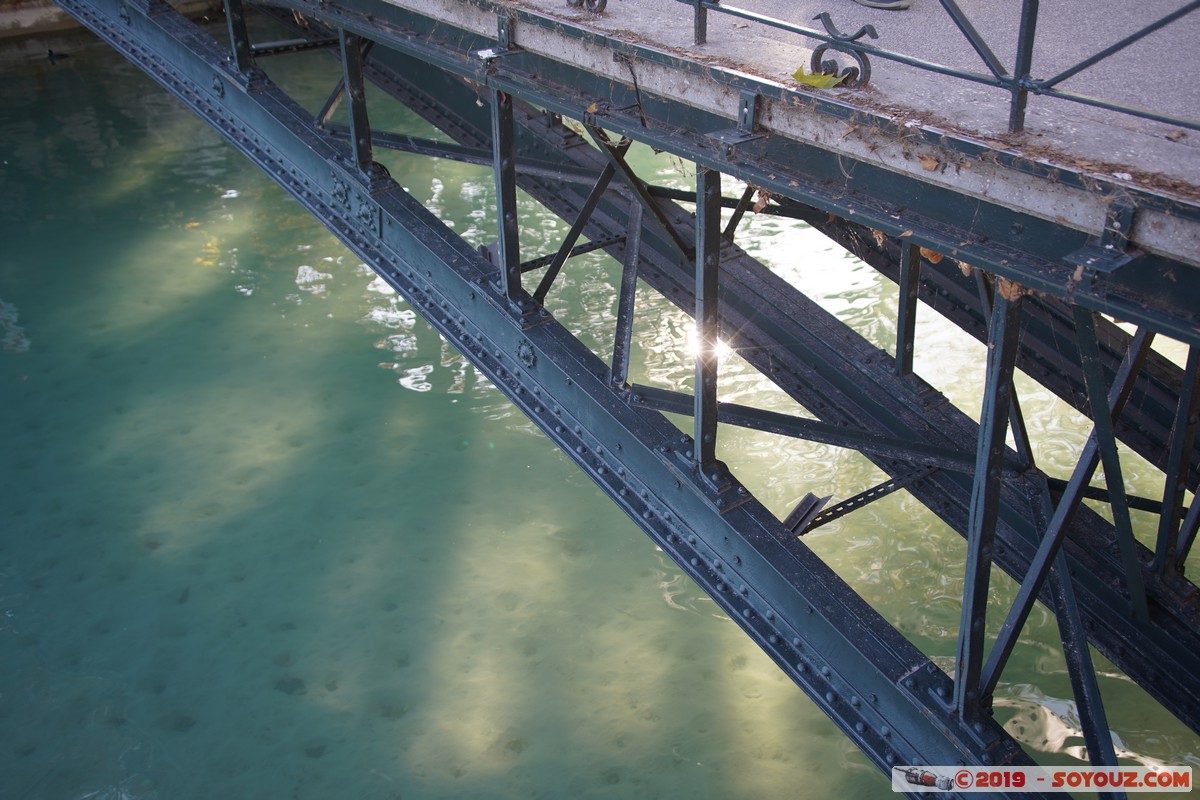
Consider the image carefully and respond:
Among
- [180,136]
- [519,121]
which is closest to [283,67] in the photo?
[180,136]

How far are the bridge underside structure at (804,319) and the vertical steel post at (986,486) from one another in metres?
0.01

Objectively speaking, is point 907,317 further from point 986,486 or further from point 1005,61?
point 986,486

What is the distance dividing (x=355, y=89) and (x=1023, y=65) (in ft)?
15.8

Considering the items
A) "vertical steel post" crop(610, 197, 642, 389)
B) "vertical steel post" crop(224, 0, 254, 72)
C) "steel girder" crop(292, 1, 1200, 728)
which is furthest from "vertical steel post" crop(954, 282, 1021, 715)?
"vertical steel post" crop(224, 0, 254, 72)

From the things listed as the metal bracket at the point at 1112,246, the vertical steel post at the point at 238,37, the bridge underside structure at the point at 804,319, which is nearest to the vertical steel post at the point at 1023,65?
the bridge underside structure at the point at 804,319

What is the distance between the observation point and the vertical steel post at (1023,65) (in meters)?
Answer: 3.41

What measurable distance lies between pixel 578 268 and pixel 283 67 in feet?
33.0

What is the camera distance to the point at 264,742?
841 cm

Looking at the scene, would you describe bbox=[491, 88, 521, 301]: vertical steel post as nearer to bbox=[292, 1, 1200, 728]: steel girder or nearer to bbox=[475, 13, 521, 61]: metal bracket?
bbox=[475, 13, 521, 61]: metal bracket

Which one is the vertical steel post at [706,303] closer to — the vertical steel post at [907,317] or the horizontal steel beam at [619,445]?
the horizontal steel beam at [619,445]

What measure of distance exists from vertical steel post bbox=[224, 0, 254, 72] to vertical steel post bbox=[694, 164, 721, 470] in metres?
4.80

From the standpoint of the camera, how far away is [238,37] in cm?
827

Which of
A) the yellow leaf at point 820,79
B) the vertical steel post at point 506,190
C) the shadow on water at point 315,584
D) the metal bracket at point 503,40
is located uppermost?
the metal bracket at point 503,40

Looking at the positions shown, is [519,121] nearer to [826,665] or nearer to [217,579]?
[217,579]
